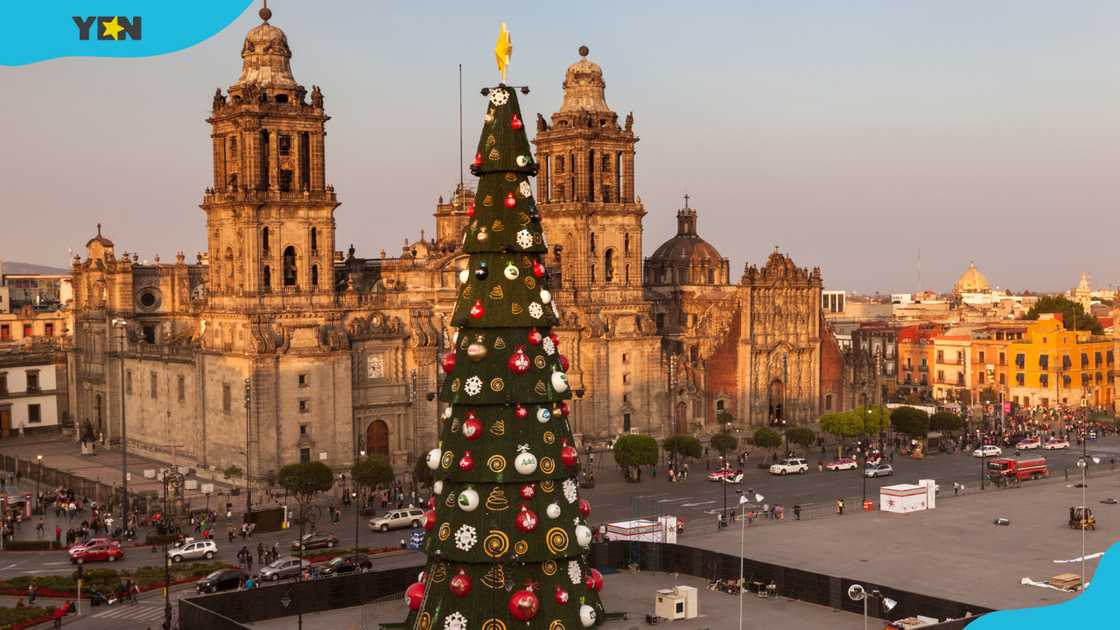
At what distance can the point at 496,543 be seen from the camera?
2802cm

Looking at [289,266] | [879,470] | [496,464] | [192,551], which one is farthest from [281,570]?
[879,470]

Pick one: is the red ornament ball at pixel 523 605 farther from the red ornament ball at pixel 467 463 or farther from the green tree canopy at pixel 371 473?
the green tree canopy at pixel 371 473

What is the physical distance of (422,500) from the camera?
73.4 metres

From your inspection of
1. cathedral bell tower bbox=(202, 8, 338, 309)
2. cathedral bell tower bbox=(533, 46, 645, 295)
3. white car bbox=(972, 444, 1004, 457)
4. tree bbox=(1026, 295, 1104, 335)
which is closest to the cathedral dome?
cathedral bell tower bbox=(533, 46, 645, 295)

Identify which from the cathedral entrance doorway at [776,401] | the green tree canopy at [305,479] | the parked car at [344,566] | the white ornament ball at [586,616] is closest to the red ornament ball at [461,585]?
the white ornament ball at [586,616]

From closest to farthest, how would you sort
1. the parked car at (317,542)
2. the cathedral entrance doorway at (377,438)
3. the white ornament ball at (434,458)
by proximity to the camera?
1. the white ornament ball at (434,458)
2. the parked car at (317,542)
3. the cathedral entrance doorway at (377,438)

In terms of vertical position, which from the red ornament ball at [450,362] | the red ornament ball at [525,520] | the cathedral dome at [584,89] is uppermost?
the cathedral dome at [584,89]

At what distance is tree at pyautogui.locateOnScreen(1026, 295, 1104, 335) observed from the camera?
135m

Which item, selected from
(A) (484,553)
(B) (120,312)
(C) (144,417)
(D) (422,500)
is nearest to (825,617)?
(A) (484,553)

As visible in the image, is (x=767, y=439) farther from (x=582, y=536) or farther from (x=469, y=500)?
(x=469, y=500)

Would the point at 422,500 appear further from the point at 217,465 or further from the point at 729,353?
the point at 729,353

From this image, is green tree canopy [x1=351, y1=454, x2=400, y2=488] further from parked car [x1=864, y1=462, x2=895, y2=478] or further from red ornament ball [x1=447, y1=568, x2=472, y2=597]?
red ornament ball [x1=447, y1=568, x2=472, y2=597]

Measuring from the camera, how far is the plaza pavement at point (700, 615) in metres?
41.2

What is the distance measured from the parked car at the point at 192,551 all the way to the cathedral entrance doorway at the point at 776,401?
168ft
